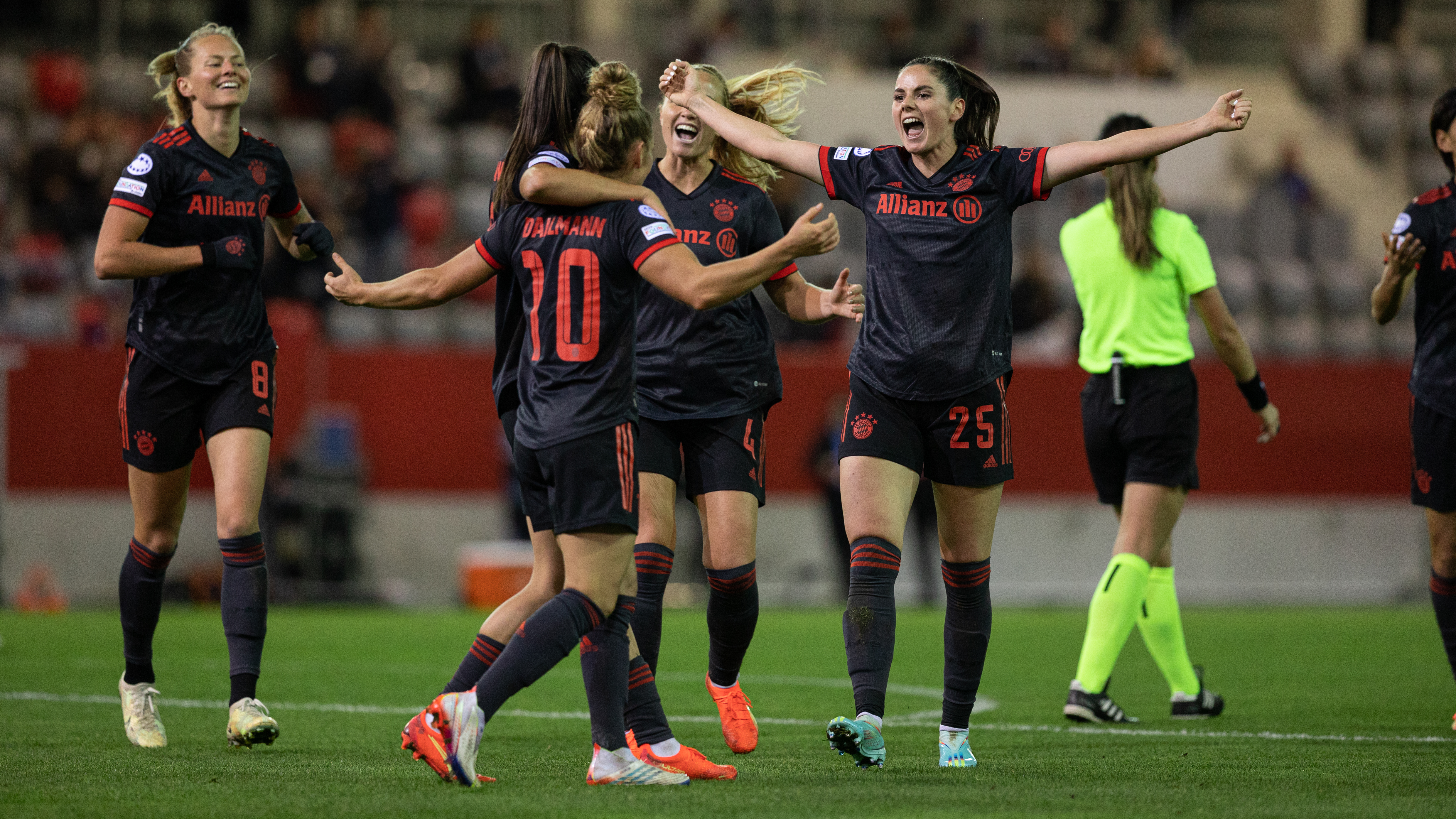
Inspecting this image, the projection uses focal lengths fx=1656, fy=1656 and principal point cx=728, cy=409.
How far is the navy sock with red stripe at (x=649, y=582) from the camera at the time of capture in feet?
19.3

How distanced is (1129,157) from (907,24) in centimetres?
1760

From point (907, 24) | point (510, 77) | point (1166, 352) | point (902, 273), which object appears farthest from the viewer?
point (907, 24)

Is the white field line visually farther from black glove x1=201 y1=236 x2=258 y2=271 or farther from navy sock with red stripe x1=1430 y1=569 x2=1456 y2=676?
black glove x1=201 y1=236 x2=258 y2=271

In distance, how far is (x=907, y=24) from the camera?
22.1 meters

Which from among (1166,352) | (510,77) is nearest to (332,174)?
(510,77)

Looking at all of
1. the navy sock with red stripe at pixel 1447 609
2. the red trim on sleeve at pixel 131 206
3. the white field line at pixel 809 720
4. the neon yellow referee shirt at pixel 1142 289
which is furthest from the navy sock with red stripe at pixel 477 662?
the navy sock with red stripe at pixel 1447 609

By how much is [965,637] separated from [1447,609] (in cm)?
240

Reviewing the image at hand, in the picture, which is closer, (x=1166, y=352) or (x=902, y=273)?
(x=902, y=273)

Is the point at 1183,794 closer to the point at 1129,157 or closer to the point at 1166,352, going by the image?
the point at 1129,157

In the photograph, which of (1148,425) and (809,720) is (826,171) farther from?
(809,720)

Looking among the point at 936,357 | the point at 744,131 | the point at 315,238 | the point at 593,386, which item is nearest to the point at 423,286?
the point at 593,386

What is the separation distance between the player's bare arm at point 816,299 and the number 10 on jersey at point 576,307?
2.36ft

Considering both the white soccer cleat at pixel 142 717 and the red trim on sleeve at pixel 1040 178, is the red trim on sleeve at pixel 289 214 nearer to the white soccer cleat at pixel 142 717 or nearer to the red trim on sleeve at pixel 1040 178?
the white soccer cleat at pixel 142 717

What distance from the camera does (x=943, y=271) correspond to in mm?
5402
